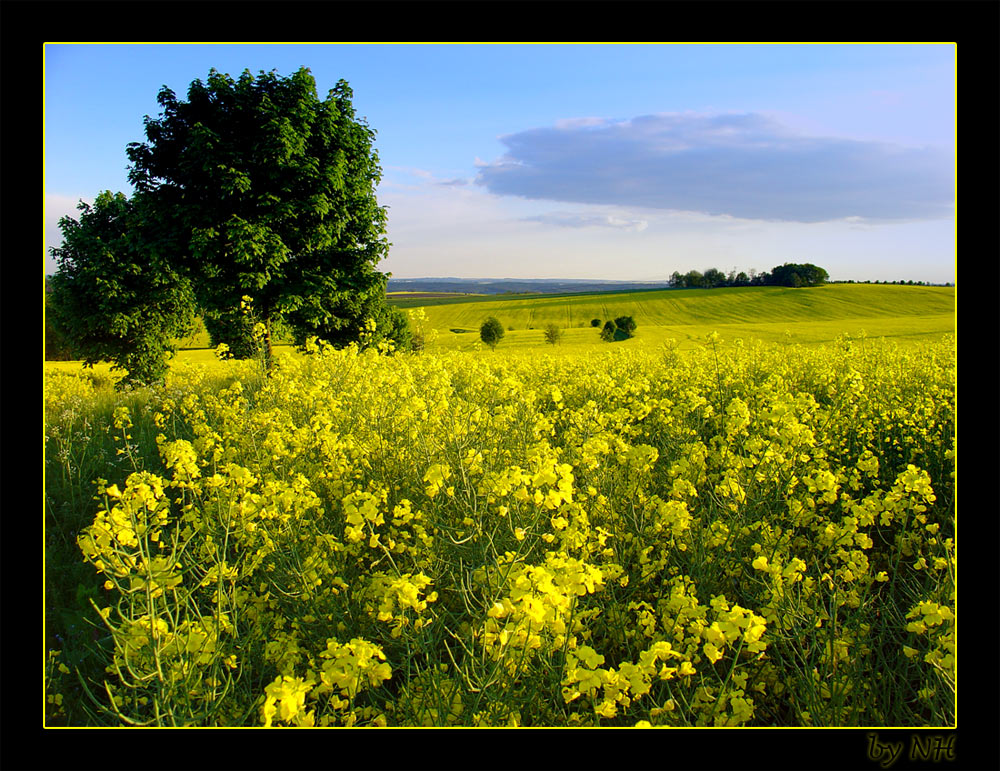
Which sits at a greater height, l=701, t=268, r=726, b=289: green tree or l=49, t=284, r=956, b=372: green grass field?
l=701, t=268, r=726, b=289: green tree

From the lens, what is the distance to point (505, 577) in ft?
6.41

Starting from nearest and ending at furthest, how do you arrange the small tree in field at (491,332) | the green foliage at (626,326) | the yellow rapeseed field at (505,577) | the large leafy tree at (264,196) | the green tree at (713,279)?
the yellow rapeseed field at (505,577) → the large leafy tree at (264,196) → the small tree in field at (491,332) → the green foliage at (626,326) → the green tree at (713,279)

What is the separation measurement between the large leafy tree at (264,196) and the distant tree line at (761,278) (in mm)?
53916

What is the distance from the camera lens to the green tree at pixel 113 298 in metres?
21.5

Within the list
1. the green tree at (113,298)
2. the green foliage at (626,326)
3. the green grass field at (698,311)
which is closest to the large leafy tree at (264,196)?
the green tree at (113,298)

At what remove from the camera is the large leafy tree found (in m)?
13.5

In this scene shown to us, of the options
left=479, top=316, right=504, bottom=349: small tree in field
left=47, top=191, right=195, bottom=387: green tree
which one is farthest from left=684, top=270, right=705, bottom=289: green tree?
left=47, top=191, right=195, bottom=387: green tree

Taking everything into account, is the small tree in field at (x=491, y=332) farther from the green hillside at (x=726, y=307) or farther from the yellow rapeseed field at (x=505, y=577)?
the yellow rapeseed field at (x=505, y=577)

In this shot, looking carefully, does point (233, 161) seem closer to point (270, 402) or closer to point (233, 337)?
point (233, 337)

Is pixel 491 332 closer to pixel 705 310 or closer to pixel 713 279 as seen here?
pixel 705 310

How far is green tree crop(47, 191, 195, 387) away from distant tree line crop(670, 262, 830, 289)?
57.4 metres

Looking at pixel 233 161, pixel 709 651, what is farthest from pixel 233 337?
pixel 709 651

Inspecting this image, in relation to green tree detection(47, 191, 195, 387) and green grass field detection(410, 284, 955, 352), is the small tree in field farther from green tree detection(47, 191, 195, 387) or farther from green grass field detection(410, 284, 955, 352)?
green tree detection(47, 191, 195, 387)
